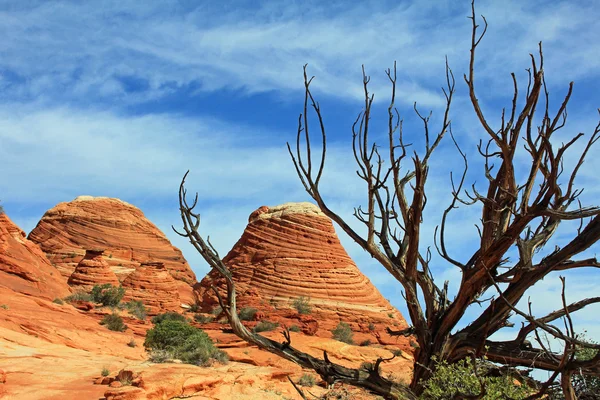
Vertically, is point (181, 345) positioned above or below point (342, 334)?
below

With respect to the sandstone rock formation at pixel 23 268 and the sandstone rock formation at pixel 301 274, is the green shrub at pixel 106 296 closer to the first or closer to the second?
the sandstone rock formation at pixel 23 268

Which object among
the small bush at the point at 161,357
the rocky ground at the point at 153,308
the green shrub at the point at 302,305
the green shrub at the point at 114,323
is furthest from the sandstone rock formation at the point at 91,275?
the small bush at the point at 161,357

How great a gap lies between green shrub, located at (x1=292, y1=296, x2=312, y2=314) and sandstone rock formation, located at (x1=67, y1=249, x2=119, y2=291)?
13.0 metres

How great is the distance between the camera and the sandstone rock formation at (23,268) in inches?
1196

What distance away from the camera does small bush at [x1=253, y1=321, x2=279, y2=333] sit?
3215cm

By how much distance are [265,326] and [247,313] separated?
521 cm

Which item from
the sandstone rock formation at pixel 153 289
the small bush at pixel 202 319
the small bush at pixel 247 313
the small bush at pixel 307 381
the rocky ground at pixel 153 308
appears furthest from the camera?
the sandstone rock formation at pixel 153 289

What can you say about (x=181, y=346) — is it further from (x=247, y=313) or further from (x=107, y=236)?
(x=107, y=236)

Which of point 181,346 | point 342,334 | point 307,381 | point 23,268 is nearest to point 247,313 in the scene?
point 342,334

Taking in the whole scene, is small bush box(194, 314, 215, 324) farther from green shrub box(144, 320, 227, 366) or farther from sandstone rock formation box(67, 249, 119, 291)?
green shrub box(144, 320, 227, 366)

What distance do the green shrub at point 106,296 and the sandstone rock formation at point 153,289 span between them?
8.96ft

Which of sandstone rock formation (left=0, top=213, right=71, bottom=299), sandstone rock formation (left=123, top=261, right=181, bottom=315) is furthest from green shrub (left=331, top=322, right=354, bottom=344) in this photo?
sandstone rock formation (left=0, top=213, right=71, bottom=299)

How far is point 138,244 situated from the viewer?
69.4 m

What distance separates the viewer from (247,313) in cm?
3797
